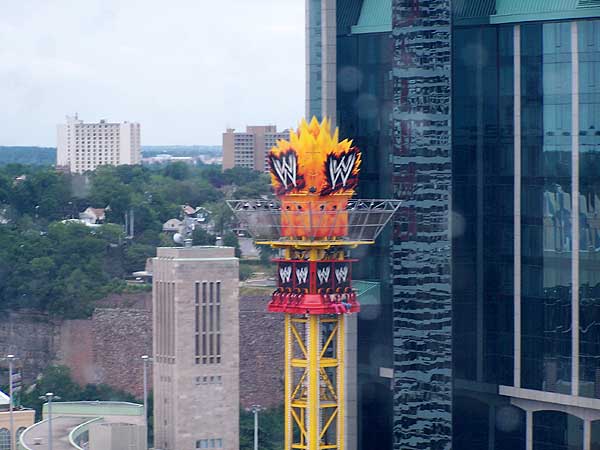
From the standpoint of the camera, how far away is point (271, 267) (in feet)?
526

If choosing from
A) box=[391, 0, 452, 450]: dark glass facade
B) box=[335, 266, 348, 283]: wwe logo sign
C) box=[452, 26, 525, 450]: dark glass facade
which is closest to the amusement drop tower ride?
box=[335, 266, 348, 283]: wwe logo sign

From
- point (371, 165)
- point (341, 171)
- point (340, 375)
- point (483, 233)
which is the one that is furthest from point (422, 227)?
point (371, 165)

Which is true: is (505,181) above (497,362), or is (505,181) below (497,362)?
above

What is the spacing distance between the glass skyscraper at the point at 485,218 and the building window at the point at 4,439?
84.4 ft

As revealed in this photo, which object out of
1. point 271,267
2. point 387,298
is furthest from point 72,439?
point 271,267

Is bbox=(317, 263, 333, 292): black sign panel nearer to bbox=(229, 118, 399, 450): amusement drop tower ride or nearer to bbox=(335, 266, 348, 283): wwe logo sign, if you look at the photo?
bbox=(229, 118, 399, 450): amusement drop tower ride

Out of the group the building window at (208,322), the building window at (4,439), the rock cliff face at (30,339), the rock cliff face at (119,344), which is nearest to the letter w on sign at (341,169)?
the building window at (208,322)

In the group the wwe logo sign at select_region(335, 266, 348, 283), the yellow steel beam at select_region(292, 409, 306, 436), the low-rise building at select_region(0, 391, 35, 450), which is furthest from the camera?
the low-rise building at select_region(0, 391, 35, 450)

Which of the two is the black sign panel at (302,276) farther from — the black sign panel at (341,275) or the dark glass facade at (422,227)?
the dark glass facade at (422,227)

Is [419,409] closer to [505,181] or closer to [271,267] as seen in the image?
[505,181]

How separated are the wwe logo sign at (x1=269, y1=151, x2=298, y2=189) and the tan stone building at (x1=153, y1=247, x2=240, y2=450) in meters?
29.0

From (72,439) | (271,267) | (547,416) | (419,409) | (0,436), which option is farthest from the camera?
(271,267)

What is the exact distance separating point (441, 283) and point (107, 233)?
85988 mm

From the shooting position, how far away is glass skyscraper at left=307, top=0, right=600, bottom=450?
256 feet
